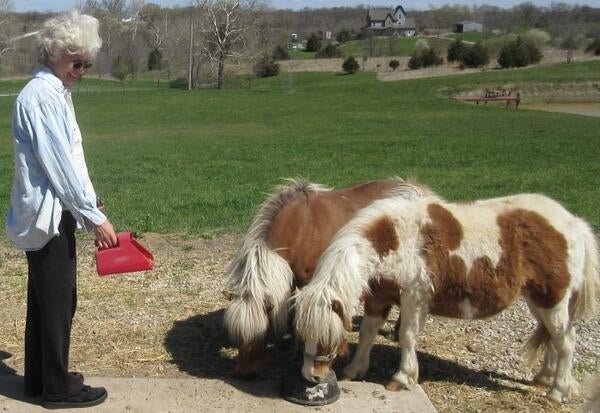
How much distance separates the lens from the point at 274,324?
482 centimetres

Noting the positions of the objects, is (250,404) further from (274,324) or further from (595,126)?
(595,126)

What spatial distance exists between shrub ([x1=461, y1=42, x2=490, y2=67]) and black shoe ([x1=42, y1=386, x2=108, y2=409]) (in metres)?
63.8

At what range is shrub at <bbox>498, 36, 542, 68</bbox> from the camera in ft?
211

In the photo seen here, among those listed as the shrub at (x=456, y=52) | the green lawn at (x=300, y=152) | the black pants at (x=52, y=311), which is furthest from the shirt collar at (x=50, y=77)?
the shrub at (x=456, y=52)

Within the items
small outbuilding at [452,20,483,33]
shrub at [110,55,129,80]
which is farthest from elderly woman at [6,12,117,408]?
small outbuilding at [452,20,483,33]

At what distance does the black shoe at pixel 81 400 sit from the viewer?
4.33 meters

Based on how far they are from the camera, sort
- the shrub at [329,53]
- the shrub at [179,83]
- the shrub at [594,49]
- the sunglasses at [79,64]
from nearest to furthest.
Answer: the sunglasses at [79,64], the shrub at [179,83], the shrub at [594,49], the shrub at [329,53]

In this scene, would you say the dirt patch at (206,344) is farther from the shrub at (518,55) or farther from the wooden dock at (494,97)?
the shrub at (518,55)

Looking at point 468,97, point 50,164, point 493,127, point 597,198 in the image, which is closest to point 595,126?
point 493,127

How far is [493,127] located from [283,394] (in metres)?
23.6

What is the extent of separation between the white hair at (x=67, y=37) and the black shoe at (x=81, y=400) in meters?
1.88

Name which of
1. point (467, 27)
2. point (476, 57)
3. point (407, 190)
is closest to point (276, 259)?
point (407, 190)

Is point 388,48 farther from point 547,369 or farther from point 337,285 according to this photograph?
point 337,285

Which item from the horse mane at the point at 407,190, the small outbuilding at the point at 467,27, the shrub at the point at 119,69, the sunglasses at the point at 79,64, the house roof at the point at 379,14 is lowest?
the shrub at the point at 119,69
